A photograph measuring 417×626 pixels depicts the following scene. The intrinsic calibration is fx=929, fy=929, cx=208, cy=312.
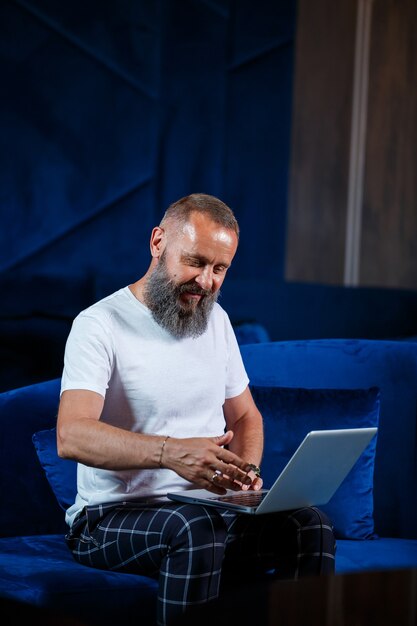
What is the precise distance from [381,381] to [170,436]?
2.94 feet

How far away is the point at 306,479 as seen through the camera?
187 centimetres

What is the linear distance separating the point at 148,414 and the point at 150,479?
141 mm

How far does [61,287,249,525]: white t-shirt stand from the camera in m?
1.99

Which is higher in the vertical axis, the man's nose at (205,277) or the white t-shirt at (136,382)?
the man's nose at (205,277)

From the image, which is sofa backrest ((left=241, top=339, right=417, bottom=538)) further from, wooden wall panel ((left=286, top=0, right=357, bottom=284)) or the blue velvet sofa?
wooden wall panel ((left=286, top=0, right=357, bottom=284))

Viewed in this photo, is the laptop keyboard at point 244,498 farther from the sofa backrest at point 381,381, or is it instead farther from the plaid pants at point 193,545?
the sofa backrest at point 381,381

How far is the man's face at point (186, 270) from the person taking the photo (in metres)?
2.10

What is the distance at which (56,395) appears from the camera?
2.43m

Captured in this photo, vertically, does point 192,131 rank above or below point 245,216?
above

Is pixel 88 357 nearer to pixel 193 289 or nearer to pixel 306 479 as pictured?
pixel 193 289

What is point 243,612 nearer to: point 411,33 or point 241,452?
Result: point 241,452

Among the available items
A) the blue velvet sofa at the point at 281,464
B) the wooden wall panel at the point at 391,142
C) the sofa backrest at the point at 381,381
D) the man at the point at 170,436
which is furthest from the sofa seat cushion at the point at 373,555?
the wooden wall panel at the point at 391,142

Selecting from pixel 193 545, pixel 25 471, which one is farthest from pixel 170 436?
pixel 25 471

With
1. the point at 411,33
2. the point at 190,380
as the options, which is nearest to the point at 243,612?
the point at 190,380
